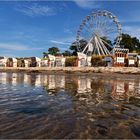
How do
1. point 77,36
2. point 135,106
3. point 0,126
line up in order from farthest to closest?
point 77,36
point 135,106
point 0,126

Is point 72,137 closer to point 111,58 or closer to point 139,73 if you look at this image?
point 139,73

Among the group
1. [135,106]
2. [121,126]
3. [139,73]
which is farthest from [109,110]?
[139,73]

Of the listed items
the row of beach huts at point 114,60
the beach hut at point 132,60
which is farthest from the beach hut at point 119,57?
the beach hut at point 132,60

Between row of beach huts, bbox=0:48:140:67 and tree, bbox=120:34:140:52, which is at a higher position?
tree, bbox=120:34:140:52

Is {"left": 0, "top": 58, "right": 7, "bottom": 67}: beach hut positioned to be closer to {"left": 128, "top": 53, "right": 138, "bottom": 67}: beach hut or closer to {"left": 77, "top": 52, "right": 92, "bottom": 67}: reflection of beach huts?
{"left": 77, "top": 52, "right": 92, "bottom": 67}: reflection of beach huts

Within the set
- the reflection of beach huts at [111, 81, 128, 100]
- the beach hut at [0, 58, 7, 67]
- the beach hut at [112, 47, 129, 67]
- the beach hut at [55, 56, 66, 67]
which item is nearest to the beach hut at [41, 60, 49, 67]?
the beach hut at [55, 56, 66, 67]

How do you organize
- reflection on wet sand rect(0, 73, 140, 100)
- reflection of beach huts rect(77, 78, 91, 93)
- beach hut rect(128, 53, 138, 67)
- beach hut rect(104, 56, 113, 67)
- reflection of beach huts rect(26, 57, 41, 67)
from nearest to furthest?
1. reflection on wet sand rect(0, 73, 140, 100)
2. reflection of beach huts rect(77, 78, 91, 93)
3. beach hut rect(128, 53, 138, 67)
4. beach hut rect(104, 56, 113, 67)
5. reflection of beach huts rect(26, 57, 41, 67)

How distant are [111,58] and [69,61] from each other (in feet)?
66.0

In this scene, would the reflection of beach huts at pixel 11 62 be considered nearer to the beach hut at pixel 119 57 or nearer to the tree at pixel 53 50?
the tree at pixel 53 50

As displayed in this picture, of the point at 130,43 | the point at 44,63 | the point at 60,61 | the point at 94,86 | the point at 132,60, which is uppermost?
the point at 130,43

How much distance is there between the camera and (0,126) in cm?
816

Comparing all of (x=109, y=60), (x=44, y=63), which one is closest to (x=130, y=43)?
(x=109, y=60)

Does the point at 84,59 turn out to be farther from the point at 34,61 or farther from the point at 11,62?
the point at 11,62

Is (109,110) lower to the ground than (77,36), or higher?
lower
